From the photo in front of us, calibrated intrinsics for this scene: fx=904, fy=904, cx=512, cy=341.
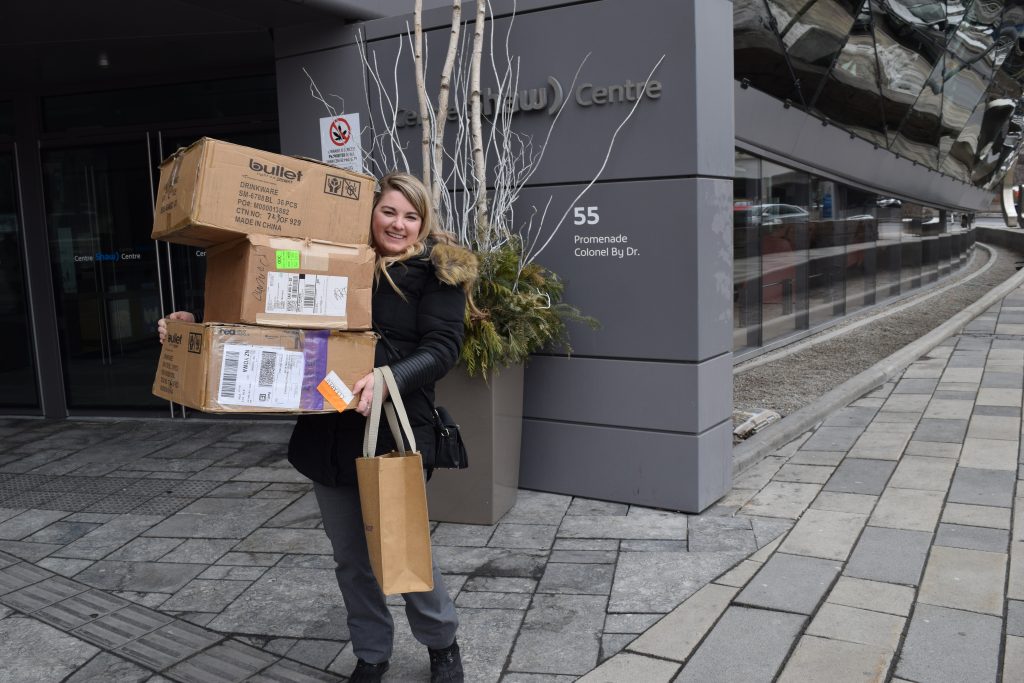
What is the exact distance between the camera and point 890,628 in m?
3.59

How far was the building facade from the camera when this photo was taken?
4.99 m

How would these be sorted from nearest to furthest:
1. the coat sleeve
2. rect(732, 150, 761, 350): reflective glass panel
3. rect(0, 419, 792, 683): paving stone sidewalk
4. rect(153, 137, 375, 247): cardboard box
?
rect(153, 137, 375, 247): cardboard box → the coat sleeve → rect(0, 419, 792, 683): paving stone sidewalk → rect(732, 150, 761, 350): reflective glass panel

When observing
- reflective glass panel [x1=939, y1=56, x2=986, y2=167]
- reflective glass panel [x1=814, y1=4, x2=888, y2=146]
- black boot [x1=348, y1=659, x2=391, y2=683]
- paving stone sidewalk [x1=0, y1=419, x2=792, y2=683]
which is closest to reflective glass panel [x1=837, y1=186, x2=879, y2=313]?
reflective glass panel [x1=814, y1=4, x2=888, y2=146]

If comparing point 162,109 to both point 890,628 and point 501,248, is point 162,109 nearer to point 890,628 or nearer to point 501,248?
point 501,248

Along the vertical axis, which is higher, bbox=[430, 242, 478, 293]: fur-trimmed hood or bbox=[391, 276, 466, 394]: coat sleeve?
bbox=[430, 242, 478, 293]: fur-trimmed hood

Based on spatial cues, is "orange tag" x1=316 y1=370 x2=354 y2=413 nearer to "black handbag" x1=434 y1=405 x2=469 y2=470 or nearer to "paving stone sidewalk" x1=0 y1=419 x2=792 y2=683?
"black handbag" x1=434 y1=405 x2=469 y2=470

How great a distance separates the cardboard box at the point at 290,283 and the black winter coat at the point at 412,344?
19 cm

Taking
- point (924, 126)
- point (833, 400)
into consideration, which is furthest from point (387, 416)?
point (924, 126)

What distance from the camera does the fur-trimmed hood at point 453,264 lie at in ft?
9.95

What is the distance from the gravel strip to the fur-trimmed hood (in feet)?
14.0

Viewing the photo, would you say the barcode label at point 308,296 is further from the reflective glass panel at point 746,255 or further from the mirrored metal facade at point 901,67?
the mirrored metal facade at point 901,67

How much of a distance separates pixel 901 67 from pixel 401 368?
52.6 feet

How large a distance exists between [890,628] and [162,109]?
22.6ft

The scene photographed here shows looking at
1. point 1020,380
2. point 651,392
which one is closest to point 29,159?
point 651,392
